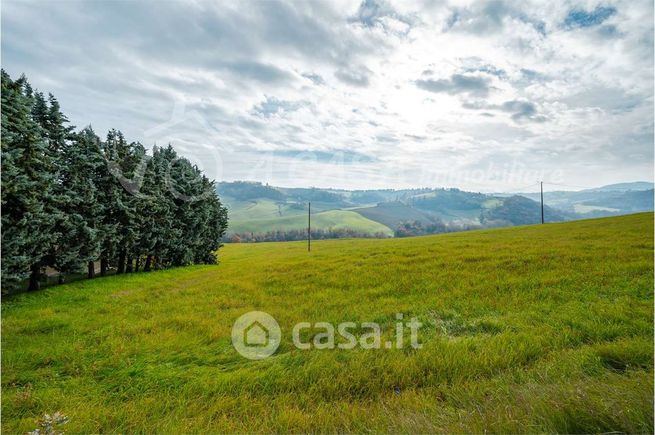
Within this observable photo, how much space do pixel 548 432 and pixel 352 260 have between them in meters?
18.6

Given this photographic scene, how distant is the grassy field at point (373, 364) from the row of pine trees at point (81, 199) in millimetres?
5152

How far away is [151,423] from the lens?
177 inches

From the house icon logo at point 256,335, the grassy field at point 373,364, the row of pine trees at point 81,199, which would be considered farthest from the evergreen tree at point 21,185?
the house icon logo at point 256,335

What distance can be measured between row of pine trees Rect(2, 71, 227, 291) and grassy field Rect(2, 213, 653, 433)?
5152 mm

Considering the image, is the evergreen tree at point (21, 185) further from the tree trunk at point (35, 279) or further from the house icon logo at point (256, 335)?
the house icon logo at point (256, 335)

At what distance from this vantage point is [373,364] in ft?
19.3

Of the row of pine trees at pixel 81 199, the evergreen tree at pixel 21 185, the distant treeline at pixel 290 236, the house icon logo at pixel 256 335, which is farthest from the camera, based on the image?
the distant treeline at pixel 290 236

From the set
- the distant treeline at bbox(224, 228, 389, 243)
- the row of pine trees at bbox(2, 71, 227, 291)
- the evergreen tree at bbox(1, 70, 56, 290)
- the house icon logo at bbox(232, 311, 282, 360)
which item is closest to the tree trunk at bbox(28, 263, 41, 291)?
the row of pine trees at bbox(2, 71, 227, 291)

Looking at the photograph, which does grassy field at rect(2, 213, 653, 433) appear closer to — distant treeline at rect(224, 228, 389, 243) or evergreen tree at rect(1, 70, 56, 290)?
evergreen tree at rect(1, 70, 56, 290)

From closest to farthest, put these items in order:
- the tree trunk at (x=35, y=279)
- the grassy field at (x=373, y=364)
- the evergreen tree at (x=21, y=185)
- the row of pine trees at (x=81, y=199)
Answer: the grassy field at (x=373, y=364) → the evergreen tree at (x=21, y=185) → the row of pine trees at (x=81, y=199) → the tree trunk at (x=35, y=279)

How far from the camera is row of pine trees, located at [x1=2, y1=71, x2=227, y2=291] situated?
14539 millimetres

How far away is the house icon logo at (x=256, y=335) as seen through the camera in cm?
731

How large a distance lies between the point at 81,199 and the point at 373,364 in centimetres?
2209

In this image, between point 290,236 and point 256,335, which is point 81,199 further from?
point 290,236
